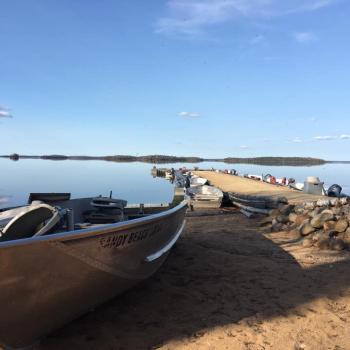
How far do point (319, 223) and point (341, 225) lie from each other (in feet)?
2.26

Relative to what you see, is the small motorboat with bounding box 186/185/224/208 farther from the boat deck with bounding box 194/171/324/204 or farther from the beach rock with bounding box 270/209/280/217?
the beach rock with bounding box 270/209/280/217

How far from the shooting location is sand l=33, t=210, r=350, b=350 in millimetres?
5004

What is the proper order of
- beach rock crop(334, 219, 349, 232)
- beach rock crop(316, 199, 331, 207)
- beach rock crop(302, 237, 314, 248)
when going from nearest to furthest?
beach rock crop(302, 237, 314, 248)
beach rock crop(334, 219, 349, 232)
beach rock crop(316, 199, 331, 207)

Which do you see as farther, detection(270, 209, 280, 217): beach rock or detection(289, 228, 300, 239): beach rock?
detection(270, 209, 280, 217): beach rock

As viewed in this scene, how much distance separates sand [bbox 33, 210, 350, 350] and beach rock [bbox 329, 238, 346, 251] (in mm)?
396

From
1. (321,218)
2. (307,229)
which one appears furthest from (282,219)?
(321,218)

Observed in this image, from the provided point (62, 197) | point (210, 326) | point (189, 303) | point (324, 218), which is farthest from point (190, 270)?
point (324, 218)

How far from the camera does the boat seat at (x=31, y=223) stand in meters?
5.07

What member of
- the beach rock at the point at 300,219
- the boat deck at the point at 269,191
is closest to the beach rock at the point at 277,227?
the beach rock at the point at 300,219

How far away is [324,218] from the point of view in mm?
10891

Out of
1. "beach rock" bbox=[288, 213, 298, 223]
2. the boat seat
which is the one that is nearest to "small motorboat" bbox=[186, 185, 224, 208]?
"beach rock" bbox=[288, 213, 298, 223]

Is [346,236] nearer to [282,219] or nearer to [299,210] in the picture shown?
[282,219]

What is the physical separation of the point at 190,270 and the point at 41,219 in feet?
11.9

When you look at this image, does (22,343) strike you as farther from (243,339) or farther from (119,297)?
(243,339)
